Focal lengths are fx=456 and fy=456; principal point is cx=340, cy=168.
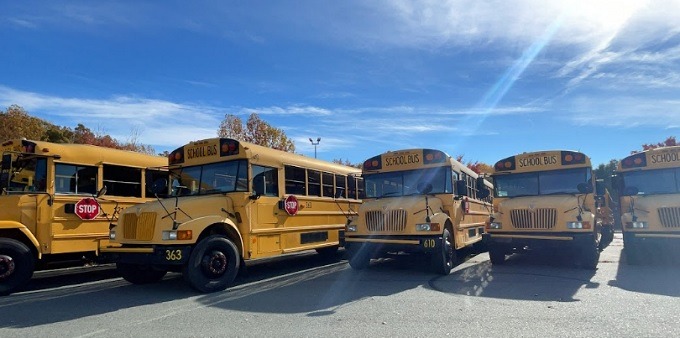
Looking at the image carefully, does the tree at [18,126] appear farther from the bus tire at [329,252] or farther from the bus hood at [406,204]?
the bus hood at [406,204]

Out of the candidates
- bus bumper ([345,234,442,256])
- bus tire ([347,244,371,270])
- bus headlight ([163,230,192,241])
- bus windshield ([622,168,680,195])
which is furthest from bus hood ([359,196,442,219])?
bus windshield ([622,168,680,195])

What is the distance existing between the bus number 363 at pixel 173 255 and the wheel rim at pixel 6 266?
101 inches

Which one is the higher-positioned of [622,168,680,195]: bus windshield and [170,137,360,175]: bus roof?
[170,137,360,175]: bus roof

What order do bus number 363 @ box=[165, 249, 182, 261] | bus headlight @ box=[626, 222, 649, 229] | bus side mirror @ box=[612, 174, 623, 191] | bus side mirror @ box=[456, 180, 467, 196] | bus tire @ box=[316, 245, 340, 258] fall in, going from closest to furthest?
bus number 363 @ box=[165, 249, 182, 261]
bus headlight @ box=[626, 222, 649, 229]
bus side mirror @ box=[456, 180, 467, 196]
bus side mirror @ box=[612, 174, 623, 191]
bus tire @ box=[316, 245, 340, 258]

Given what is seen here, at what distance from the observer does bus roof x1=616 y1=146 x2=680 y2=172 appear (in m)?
9.47

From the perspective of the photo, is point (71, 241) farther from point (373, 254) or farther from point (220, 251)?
point (373, 254)

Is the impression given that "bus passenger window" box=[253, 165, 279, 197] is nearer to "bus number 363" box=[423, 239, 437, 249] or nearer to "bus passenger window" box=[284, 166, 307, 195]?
"bus passenger window" box=[284, 166, 307, 195]

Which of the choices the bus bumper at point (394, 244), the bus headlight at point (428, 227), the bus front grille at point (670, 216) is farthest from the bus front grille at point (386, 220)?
the bus front grille at point (670, 216)

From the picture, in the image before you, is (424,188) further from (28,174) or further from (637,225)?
(28,174)

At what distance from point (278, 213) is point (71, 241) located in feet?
11.8

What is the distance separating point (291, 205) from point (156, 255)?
283 cm

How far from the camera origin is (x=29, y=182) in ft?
25.1

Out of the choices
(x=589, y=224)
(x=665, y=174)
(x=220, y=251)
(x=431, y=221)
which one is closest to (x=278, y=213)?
(x=220, y=251)

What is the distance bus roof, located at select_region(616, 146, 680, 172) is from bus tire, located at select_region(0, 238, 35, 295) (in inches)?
456
